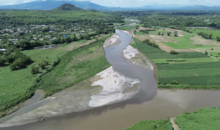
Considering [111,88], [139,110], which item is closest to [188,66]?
[139,110]

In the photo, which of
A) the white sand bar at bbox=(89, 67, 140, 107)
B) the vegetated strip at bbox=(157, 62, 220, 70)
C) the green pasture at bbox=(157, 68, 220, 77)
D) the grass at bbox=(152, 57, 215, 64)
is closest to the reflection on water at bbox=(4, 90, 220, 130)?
the white sand bar at bbox=(89, 67, 140, 107)

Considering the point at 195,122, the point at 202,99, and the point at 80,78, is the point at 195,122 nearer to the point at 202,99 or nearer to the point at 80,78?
the point at 202,99

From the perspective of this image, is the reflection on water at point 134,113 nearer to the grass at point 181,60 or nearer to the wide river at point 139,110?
the wide river at point 139,110

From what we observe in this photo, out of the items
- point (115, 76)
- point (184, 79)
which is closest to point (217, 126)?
point (184, 79)

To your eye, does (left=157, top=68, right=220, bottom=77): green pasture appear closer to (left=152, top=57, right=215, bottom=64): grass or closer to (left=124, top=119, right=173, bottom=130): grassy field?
(left=152, top=57, right=215, bottom=64): grass

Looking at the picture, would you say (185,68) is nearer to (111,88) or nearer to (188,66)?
(188,66)

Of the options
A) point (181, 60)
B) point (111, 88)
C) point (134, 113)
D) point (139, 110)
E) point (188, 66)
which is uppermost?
point (181, 60)

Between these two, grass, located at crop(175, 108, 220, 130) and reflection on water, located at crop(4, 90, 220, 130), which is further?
reflection on water, located at crop(4, 90, 220, 130)
